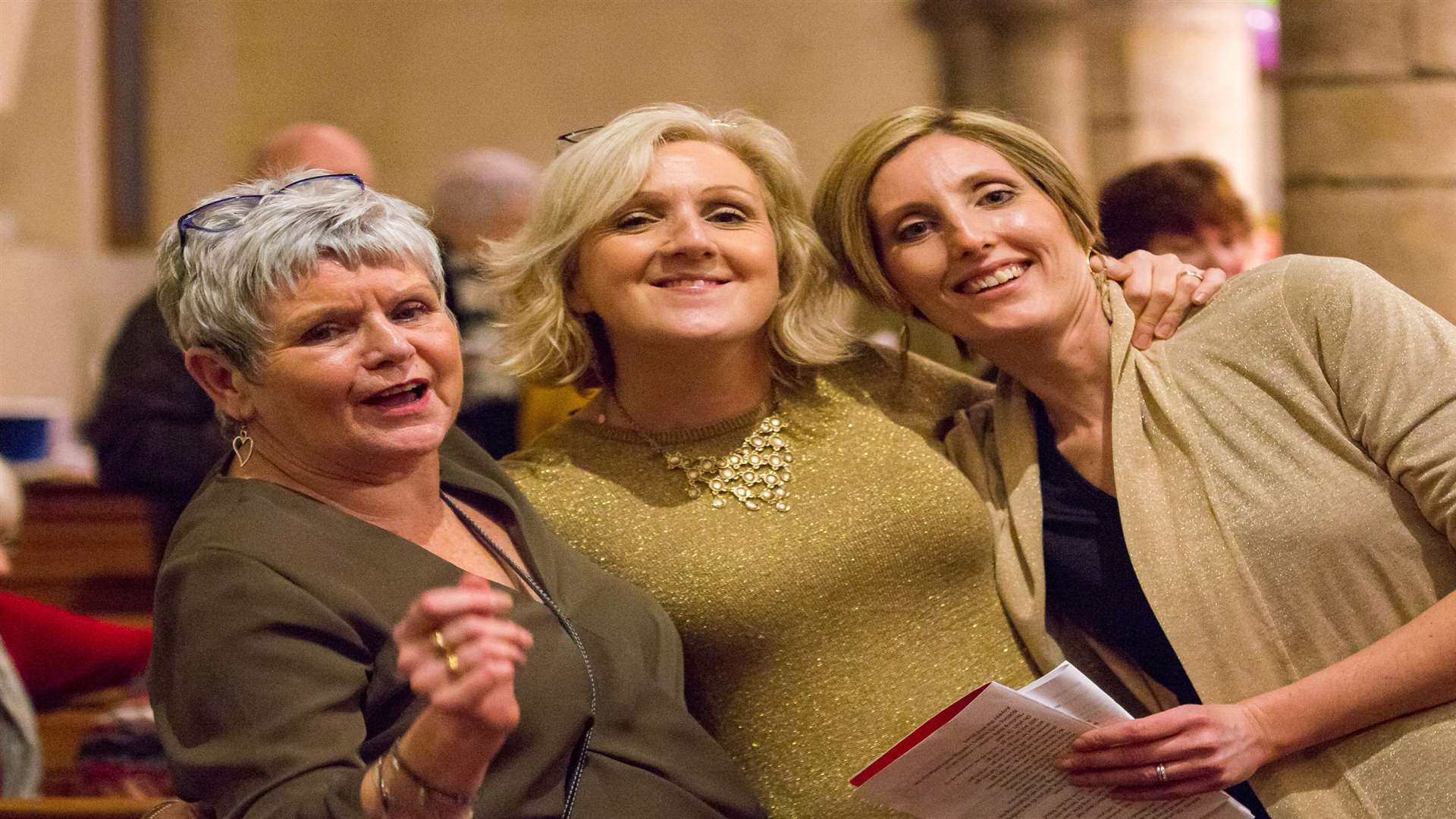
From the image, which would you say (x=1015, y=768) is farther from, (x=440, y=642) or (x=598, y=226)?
(x=598, y=226)

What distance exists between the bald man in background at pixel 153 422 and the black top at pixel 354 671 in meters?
1.81

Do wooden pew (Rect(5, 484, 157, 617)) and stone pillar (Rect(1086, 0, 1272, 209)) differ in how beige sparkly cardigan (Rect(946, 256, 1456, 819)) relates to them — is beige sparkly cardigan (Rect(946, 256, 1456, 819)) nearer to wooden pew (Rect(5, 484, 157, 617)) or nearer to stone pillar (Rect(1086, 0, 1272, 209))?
wooden pew (Rect(5, 484, 157, 617))

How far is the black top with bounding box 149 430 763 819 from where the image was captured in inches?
70.3

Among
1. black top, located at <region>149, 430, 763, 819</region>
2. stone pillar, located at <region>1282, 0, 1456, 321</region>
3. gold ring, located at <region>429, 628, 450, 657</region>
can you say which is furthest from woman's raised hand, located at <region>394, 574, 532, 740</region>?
stone pillar, located at <region>1282, 0, 1456, 321</region>

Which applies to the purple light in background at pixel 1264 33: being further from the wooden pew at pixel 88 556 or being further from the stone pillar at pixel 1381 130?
the wooden pew at pixel 88 556

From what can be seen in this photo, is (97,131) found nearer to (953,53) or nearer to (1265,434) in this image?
(953,53)

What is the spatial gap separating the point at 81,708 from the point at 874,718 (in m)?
1.93

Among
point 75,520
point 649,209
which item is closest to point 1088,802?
point 649,209

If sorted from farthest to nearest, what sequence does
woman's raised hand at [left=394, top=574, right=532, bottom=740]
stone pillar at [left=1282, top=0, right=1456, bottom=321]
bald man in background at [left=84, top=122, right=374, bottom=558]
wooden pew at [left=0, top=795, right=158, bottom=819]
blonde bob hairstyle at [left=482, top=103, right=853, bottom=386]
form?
stone pillar at [left=1282, top=0, right=1456, bottom=321] < bald man in background at [left=84, top=122, right=374, bottom=558] < wooden pew at [left=0, top=795, right=158, bottom=819] < blonde bob hairstyle at [left=482, top=103, right=853, bottom=386] < woman's raised hand at [left=394, top=574, right=532, bottom=740]

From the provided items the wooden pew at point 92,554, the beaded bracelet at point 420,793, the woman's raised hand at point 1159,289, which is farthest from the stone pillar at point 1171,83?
the beaded bracelet at point 420,793

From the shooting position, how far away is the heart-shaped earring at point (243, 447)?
2104 mm

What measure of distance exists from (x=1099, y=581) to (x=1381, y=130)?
7.25 ft

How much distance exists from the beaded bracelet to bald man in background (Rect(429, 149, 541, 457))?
2570mm

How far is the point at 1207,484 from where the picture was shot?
7.67ft
